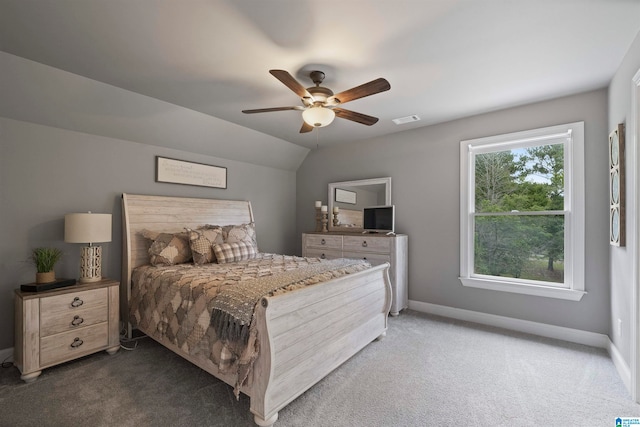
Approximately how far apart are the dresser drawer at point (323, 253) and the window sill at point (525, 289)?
164cm

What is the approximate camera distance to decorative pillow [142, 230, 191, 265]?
3051 mm

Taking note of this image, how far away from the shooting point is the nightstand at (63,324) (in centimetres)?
224

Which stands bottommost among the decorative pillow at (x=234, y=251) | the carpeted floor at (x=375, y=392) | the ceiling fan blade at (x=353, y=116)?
the carpeted floor at (x=375, y=392)

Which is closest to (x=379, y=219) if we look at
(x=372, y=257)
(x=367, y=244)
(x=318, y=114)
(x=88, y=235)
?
(x=367, y=244)

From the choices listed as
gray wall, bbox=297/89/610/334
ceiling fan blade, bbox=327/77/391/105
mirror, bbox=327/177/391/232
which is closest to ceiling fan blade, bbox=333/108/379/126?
ceiling fan blade, bbox=327/77/391/105

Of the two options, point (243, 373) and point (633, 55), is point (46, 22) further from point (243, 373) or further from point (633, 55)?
point (633, 55)

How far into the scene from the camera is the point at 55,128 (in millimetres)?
2822

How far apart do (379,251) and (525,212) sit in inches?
68.0

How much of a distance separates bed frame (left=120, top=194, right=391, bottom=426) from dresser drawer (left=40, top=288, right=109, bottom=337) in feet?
1.39

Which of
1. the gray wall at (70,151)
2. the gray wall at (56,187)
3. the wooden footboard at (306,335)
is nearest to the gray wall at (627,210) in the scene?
the wooden footboard at (306,335)

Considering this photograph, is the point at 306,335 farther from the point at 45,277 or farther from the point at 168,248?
the point at 45,277

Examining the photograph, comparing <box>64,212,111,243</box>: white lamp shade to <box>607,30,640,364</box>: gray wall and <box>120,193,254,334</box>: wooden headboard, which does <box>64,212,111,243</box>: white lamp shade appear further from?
<box>607,30,640,364</box>: gray wall

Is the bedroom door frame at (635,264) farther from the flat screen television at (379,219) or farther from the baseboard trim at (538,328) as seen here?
the flat screen television at (379,219)

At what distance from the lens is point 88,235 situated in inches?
103
